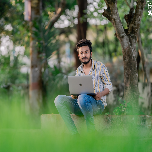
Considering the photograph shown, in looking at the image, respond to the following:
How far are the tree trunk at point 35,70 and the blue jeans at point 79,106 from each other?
274 centimetres

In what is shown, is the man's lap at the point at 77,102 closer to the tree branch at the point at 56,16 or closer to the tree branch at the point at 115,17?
the tree branch at the point at 115,17

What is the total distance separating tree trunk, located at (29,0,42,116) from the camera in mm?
6691

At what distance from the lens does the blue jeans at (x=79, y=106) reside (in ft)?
11.9

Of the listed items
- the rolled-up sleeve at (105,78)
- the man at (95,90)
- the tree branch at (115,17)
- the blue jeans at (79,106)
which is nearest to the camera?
the blue jeans at (79,106)

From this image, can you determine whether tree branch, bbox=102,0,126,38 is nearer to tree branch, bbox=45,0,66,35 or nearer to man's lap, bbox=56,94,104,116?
man's lap, bbox=56,94,104,116

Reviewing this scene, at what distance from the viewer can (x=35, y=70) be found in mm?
6859

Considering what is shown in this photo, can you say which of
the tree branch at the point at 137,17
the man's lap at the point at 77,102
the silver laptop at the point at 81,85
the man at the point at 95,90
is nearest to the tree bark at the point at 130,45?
the tree branch at the point at 137,17

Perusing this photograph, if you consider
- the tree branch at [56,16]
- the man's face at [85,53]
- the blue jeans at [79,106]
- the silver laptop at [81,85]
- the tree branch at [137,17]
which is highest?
the tree branch at [56,16]

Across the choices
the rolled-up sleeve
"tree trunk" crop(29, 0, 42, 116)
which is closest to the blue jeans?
the rolled-up sleeve

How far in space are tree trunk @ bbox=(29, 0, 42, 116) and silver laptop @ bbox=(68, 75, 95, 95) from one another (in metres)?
3.02

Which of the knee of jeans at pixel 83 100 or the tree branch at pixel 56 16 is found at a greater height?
the tree branch at pixel 56 16

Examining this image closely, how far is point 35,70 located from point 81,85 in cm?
335

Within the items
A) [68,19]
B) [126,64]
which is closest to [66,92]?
[126,64]

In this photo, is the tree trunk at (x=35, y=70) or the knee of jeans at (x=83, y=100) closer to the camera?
the knee of jeans at (x=83, y=100)
